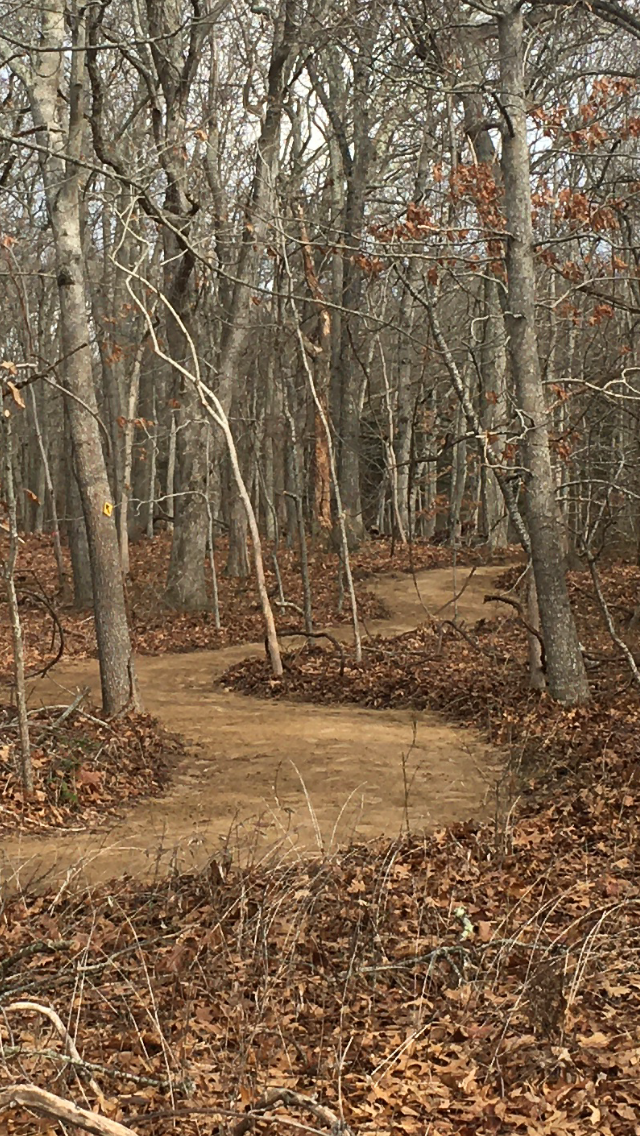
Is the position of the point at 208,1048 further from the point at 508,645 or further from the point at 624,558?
the point at 624,558

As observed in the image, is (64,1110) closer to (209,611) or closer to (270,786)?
(270,786)

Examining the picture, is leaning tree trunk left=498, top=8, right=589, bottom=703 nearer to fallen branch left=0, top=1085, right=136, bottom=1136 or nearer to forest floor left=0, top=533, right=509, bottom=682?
forest floor left=0, top=533, right=509, bottom=682

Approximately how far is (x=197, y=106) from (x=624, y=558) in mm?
13202

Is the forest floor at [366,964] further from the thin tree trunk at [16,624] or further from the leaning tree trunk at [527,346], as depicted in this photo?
the leaning tree trunk at [527,346]

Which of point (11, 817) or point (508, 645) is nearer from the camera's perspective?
point (11, 817)

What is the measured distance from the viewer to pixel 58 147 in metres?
11.5

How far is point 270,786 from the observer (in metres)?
9.70

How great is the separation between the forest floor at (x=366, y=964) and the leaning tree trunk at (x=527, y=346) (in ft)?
4.83

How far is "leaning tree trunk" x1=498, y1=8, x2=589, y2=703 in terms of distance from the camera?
426 inches

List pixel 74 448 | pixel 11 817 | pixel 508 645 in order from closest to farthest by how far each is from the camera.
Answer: pixel 11 817, pixel 74 448, pixel 508 645

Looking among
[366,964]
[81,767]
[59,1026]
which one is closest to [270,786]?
[81,767]

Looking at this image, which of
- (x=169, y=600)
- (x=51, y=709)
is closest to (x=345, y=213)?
(x=169, y=600)

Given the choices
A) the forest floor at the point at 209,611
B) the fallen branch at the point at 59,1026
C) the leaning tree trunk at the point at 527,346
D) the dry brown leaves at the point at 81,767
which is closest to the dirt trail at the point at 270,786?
the dry brown leaves at the point at 81,767

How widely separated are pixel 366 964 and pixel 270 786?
3816 millimetres
